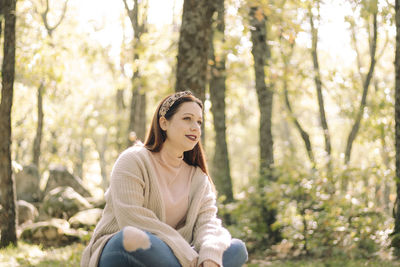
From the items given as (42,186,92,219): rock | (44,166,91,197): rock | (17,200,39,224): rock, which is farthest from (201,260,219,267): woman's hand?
(44,166,91,197): rock

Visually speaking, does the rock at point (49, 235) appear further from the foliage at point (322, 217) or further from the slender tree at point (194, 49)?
the slender tree at point (194, 49)

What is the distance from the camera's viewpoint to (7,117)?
711cm

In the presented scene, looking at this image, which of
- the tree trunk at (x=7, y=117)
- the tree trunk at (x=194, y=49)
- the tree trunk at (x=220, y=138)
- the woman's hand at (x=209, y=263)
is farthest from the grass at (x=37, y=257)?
the tree trunk at (x=220, y=138)

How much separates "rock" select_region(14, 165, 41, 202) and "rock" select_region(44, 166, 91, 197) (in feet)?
1.73

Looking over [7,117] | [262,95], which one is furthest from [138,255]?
[262,95]

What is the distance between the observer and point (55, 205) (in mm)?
11391

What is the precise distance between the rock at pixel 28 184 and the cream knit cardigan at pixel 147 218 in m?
13.1

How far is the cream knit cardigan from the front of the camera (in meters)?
3.08

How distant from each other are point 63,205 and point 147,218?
350 inches

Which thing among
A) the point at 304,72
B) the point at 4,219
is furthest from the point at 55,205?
the point at 304,72

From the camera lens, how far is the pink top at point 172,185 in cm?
346

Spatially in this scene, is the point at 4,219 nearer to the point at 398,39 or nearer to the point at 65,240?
the point at 65,240

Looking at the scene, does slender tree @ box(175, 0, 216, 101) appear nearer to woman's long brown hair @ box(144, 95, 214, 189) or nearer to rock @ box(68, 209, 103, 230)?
woman's long brown hair @ box(144, 95, 214, 189)

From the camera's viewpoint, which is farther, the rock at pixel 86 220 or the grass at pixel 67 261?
the rock at pixel 86 220
